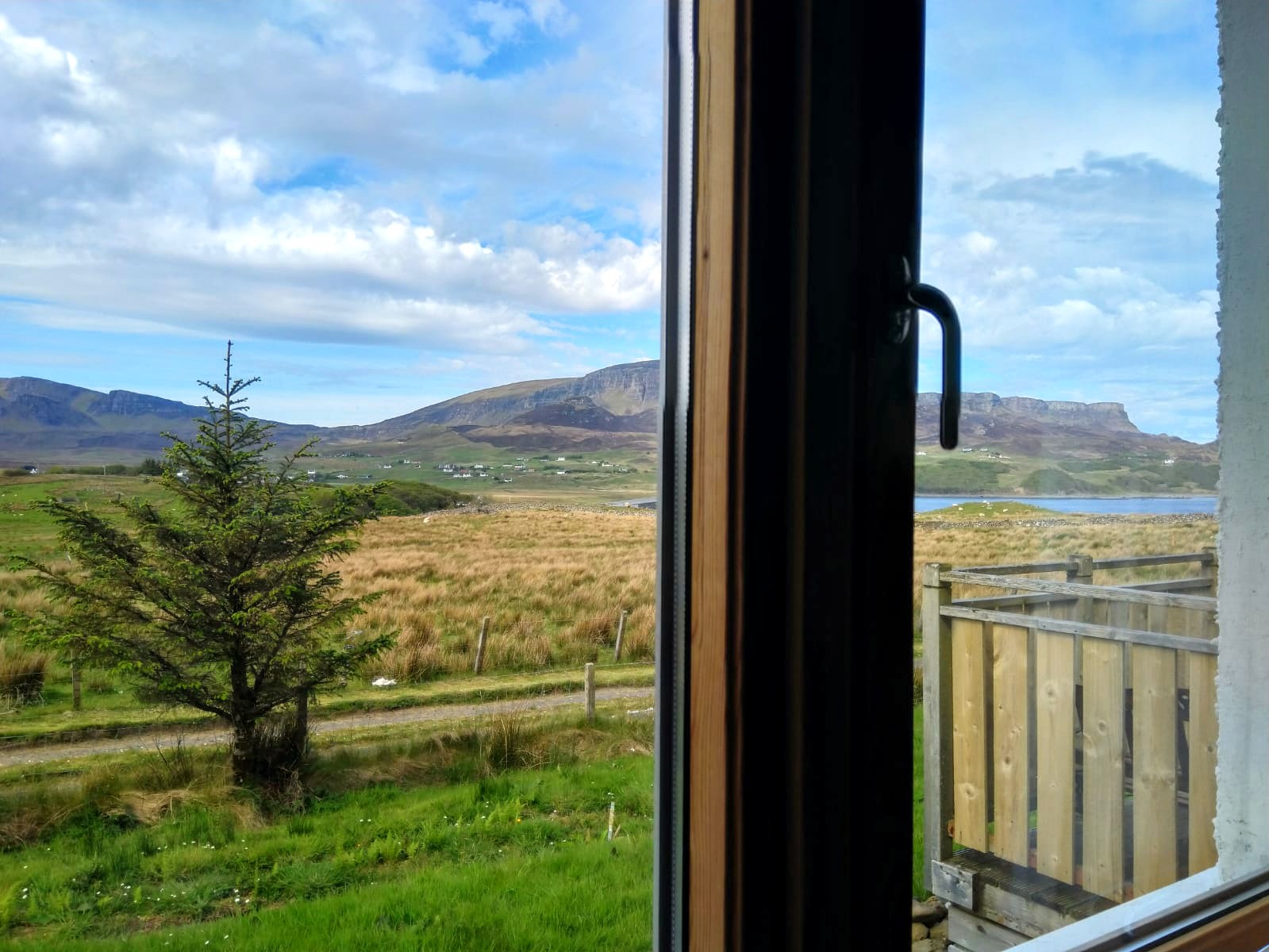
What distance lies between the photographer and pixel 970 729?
977 millimetres

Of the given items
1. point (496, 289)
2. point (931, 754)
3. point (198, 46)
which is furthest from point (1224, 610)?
point (198, 46)

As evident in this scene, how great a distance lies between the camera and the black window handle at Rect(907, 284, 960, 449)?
55 centimetres

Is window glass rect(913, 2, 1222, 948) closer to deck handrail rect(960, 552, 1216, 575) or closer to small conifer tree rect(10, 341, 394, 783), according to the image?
deck handrail rect(960, 552, 1216, 575)

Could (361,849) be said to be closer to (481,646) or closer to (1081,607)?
(481,646)

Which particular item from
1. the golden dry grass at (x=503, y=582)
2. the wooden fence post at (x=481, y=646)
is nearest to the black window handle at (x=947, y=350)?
the golden dry grass at (x=503, y=582)

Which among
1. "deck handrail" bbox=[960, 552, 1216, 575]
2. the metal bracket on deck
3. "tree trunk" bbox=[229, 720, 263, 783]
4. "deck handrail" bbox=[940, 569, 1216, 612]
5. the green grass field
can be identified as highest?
"deck handrail" bbox=[960, 552, 1216, 575]

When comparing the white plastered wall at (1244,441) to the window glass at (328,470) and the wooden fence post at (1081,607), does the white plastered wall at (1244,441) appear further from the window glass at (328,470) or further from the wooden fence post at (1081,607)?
the window glass at (328,470)

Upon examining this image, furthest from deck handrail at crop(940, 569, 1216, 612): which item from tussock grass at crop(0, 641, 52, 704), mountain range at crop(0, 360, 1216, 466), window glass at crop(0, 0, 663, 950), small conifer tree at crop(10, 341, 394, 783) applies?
tussock grass at crop(0, 641, 52, 704)

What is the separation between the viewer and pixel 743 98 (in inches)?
20.1

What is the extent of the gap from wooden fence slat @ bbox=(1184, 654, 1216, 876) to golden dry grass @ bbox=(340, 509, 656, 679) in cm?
99

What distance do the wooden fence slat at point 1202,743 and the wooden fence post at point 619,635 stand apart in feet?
3.26

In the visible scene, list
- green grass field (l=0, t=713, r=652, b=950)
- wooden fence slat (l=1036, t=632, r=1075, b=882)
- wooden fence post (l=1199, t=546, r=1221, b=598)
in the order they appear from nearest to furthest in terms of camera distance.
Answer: green grass field (l=0, t=713, r=652, b=950)
wooden fence slat (l=1036, t=632, r=1075, b=882)
wooden fence post (l=1199, t=546, r=1221, b=598)

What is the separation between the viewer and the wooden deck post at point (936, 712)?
31.3 inches

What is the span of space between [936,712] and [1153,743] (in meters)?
0.66
